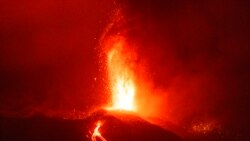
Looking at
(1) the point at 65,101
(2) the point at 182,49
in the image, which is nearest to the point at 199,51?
(2) the point at 182,49

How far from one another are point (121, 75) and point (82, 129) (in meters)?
1.72

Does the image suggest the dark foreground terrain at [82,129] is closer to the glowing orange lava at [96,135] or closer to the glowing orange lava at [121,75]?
the glowing orange lava at [96,135]

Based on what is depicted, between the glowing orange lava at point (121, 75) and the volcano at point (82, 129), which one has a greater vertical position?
the glowing orange lava at point (121, 75)

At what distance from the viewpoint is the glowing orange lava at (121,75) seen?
843 cm

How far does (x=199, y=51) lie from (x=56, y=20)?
293 centimetres

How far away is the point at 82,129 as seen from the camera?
7.41m

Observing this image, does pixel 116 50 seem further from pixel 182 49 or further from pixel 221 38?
pixel 221 38

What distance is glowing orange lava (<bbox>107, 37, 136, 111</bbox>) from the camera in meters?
8.43

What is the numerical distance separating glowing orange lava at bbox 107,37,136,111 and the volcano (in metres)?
0.65

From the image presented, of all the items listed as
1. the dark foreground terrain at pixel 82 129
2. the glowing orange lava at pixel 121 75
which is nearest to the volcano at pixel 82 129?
the dark foreground terrain at pixel 82 129

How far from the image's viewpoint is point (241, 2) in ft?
29.0

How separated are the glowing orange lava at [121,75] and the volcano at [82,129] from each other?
65 centimetres

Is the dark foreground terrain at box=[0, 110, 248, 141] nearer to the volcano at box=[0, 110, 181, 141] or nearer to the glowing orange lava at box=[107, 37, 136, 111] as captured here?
the volcano at box=[0, 110, 181, 141]

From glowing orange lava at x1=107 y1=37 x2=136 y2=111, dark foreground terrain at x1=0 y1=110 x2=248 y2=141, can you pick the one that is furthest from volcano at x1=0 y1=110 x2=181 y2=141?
glowing orange lava at x1=107 y1=37 x2=136 y2=111
